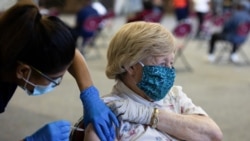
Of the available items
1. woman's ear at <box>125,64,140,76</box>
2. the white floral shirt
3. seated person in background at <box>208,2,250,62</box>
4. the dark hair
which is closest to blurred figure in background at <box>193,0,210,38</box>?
seated person in background at <box>208,2,250,62</box>

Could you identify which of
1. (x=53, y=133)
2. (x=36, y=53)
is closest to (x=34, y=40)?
(x=36, y=53)

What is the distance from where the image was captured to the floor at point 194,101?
364cm

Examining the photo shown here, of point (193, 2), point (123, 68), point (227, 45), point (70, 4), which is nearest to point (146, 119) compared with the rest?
point (123, 68)

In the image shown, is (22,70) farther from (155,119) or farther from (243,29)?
(243,29)

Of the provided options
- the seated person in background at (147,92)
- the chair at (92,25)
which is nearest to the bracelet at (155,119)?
the seated person in background at (147,92)

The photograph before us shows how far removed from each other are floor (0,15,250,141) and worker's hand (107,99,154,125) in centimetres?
174

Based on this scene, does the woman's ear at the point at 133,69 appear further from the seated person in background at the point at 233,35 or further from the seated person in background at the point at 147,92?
the seated person in background at the point at 233,35

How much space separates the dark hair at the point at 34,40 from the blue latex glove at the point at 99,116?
25 cm

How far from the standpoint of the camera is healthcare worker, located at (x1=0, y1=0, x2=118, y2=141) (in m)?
1.35

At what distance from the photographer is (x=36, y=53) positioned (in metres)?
1.35

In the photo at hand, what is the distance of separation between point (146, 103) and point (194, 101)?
2.92 meters

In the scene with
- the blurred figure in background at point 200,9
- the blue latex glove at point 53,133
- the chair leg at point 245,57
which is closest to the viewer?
the blue latex glove at point 53,133

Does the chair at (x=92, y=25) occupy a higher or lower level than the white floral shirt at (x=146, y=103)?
lower

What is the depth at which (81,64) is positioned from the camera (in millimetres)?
1753
